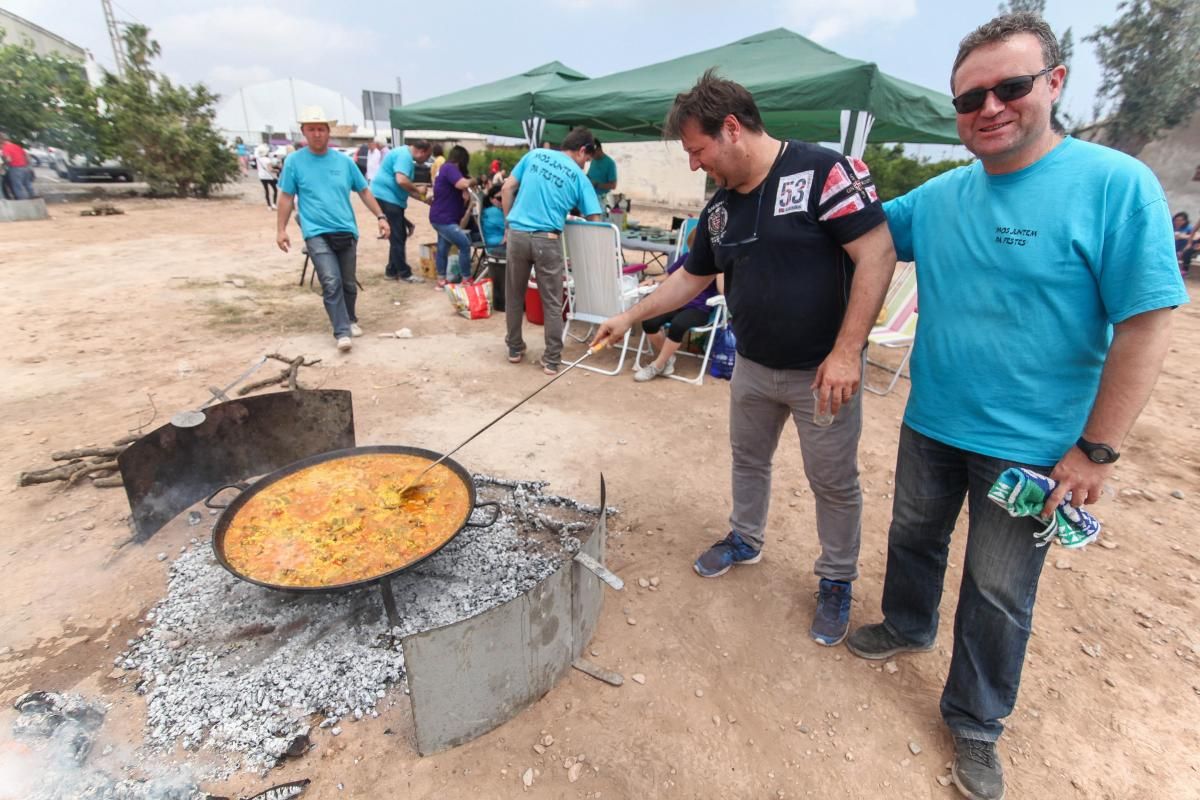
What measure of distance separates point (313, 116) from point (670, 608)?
17.0 ft

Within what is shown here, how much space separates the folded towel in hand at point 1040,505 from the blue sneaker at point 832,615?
1019 mm

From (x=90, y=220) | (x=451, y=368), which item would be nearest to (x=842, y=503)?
(x=451, y=368)

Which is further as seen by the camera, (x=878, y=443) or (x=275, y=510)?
(x=878, y=443)

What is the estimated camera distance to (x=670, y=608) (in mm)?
2727

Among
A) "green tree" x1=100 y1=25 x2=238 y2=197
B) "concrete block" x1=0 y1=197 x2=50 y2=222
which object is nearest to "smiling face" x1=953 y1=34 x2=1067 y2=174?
"concrete block" x1=0 y1=197 x2=50 y2=222

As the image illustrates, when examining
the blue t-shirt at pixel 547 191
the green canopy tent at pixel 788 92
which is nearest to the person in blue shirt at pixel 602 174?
the green canopy tent at pixel 788 92

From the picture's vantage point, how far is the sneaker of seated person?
5309mm

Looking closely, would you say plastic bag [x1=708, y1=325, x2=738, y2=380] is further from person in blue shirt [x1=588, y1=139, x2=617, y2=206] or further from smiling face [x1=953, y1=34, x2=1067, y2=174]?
person in blue shirt [x1=588, y1=139, x2=617, y2=206]

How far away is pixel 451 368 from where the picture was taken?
5.44m

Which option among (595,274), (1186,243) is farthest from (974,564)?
(1186,243)

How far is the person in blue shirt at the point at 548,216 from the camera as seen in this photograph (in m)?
4.98

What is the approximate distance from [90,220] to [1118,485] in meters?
18.0

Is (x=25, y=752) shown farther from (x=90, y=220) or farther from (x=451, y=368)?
(x=90, y=220)

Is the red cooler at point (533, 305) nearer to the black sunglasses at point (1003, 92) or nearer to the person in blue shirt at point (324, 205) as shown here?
the person in blue shirt at point (324, 205)
